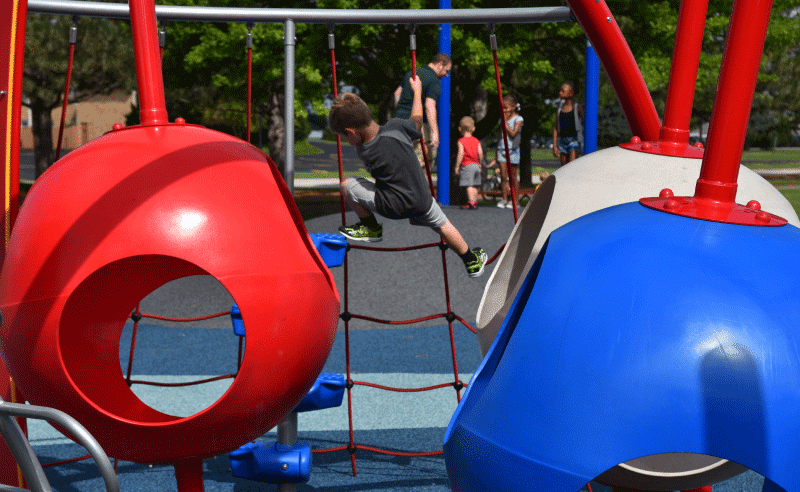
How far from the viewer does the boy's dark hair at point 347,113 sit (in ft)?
11.8

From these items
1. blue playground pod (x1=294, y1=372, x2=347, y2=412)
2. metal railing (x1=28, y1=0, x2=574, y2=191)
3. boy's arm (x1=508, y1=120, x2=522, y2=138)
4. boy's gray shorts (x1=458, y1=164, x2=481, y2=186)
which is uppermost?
metal railing (x1=28, y1=0, x2=574, y2=191)

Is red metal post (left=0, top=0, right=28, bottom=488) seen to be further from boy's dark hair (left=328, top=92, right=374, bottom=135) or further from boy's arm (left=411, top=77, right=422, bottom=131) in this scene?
boy's arm (left=411, top=77, right=422, bottom=131)

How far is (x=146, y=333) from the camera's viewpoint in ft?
25.0

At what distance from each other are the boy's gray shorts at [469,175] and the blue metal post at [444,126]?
0.92 m

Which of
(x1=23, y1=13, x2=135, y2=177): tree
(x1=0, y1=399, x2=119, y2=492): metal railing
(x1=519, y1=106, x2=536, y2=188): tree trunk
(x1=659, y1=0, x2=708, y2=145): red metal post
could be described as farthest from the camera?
(x1=519, y1=106, x2=536, y2=188): tree trunk

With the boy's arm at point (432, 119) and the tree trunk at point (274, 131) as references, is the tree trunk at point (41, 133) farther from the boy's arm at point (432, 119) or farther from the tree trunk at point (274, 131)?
the boy's arm at point (432, 119)

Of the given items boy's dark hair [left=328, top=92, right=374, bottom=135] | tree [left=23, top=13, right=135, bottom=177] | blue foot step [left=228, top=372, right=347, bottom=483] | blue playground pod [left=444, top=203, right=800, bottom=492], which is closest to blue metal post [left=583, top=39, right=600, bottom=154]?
boy's dark hair [left=328, top=92, right=374, bottom=135]

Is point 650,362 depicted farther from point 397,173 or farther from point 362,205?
point 362,205

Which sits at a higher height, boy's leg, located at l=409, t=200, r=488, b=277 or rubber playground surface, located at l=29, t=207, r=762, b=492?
boy's leg, located at l=409, t=200, r=488, b=277

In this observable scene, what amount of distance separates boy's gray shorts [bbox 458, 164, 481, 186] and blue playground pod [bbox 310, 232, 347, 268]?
7.74m

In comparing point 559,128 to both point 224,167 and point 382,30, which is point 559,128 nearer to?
point 382,30

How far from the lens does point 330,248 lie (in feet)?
9.74

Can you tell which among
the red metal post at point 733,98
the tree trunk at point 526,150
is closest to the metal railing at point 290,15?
the red metal post at point 733,98

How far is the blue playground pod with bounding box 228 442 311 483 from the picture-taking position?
9.86ft
